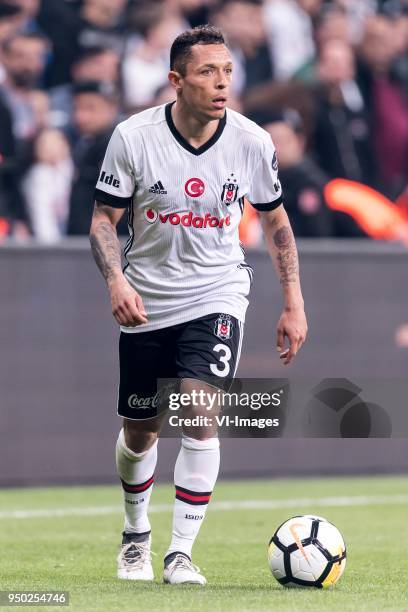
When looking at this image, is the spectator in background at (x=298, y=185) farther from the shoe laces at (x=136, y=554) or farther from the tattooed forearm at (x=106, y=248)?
the shoe laces at (x=136, y=554)

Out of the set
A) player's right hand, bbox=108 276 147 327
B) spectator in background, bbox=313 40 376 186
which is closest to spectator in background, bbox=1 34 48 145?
spectator in background, bbox=313 40 376 186

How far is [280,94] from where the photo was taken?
12.3m

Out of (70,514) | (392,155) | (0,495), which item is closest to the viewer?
(70,514)

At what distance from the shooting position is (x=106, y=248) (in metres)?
5.83

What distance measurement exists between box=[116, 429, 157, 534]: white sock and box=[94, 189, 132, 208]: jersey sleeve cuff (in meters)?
1.10

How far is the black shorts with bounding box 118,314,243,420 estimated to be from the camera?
5773 mm

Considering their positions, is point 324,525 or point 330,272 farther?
point 330,272

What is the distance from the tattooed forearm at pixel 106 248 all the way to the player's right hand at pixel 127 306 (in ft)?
0.59

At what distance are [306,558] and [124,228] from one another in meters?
5.83

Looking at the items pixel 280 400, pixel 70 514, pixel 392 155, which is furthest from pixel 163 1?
pixel 70 514

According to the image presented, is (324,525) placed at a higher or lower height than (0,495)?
higher

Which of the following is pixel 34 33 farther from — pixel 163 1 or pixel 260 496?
pixel 260 496

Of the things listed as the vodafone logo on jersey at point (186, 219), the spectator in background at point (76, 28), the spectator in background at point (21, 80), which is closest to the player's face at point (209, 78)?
the vodafone logo on jersey at point (186, 219)

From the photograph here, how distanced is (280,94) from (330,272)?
181 cm
